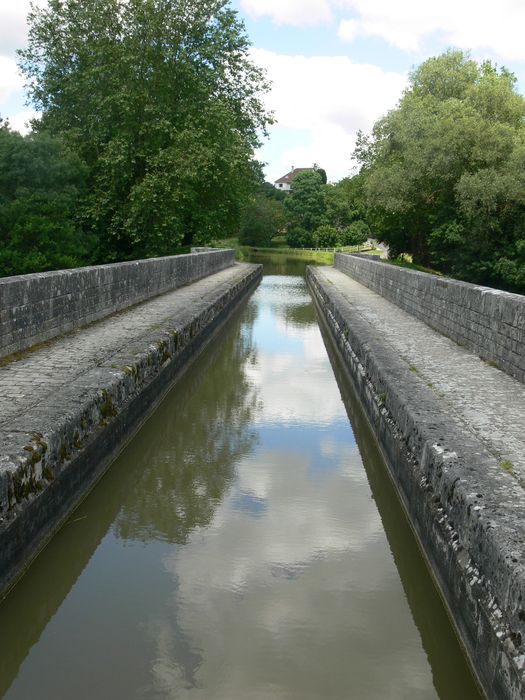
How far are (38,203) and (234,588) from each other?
2010cm

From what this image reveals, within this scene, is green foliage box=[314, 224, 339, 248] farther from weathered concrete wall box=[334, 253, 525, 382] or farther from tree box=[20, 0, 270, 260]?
weathered concrete wall box=[334, 253, 525, 382]

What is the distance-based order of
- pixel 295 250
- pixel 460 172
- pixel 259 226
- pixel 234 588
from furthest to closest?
pixel 259 226 → pixel 295 250 → pixel 460 172 → pixel 234 588

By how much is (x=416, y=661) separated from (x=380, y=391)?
363cm

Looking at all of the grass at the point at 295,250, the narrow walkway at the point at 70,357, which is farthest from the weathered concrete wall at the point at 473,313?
the grass at the point at 295,250

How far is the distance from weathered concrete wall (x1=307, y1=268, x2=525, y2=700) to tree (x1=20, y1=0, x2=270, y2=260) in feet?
59.3

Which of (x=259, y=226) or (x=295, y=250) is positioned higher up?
(x=259, y=226)

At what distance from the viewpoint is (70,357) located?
7.16 m

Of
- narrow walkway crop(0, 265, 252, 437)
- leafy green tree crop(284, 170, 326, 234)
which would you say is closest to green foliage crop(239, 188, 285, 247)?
leafy green tree crop(284, 170, 326, 234)

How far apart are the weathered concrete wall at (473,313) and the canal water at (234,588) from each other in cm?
182

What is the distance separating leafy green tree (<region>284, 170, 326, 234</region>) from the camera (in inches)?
3091

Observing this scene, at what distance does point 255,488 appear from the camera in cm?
544

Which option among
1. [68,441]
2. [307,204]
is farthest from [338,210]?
[68,441]

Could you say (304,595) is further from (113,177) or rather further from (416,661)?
(113,177)

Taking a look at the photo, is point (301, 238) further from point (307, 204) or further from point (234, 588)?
point (234, 588)
